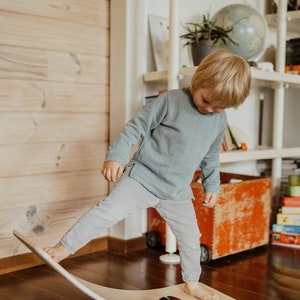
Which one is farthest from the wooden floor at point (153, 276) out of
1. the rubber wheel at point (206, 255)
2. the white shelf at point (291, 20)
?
the white shelf at point (291, 20)

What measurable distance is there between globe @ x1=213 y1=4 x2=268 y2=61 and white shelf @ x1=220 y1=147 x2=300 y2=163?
0.39m

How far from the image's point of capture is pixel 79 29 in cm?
173

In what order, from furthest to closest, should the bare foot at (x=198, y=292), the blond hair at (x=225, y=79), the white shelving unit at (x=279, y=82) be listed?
the white shelving unit at (x=279, y=82)
the bare foot at (x=198, y=292)
the blond hair at (x=225, y=79)

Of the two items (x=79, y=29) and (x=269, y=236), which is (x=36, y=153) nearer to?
(x=79, y=29)

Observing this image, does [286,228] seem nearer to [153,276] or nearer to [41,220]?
[153,276]

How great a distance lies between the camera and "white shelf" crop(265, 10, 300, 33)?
2.23 metres

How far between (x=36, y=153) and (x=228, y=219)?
0.72 meters

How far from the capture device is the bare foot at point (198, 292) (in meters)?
1.31

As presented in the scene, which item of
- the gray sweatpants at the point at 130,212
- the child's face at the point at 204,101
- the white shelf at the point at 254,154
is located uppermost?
the child's face at the point at 204,101

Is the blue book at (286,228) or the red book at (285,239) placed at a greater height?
the blue book at (286,228)

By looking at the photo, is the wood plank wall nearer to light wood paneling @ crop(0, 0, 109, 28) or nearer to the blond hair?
light wood paneling @ crop(0, 0, 109, 28)

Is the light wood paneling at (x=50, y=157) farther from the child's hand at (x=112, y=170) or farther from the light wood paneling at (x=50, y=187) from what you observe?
the child's hand at (x=112, y=170)

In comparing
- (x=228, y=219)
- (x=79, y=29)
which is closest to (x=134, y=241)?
(x=228, y=219)

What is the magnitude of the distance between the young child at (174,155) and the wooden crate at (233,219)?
0.38m
